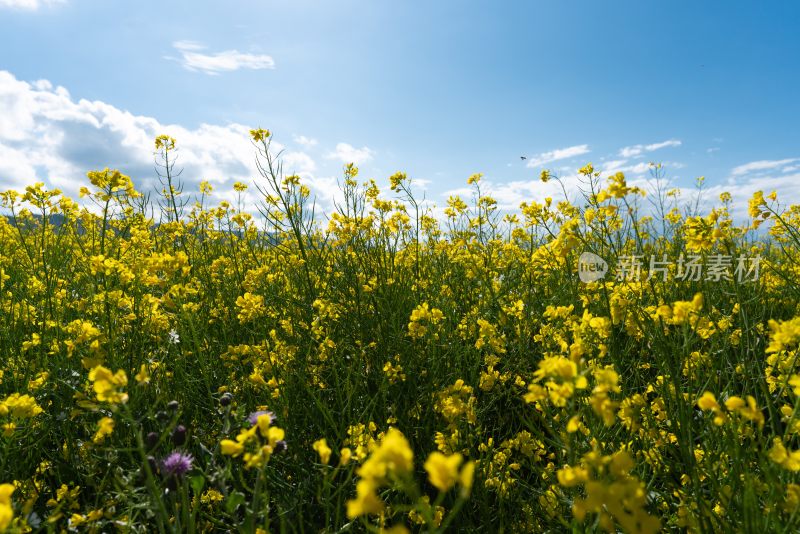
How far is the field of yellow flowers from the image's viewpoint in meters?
1.01

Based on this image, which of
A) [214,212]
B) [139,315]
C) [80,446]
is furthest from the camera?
[214,212]

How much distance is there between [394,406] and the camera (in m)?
2.01

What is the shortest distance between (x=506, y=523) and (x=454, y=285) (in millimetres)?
2132

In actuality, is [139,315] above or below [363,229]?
below

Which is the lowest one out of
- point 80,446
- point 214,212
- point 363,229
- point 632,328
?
point 80,446

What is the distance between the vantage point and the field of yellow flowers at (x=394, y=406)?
1.01 meters

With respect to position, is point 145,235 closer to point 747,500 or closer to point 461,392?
point 461,392

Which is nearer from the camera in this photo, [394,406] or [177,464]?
[177,464]

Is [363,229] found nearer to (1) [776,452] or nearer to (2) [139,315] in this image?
(2) [139,315]

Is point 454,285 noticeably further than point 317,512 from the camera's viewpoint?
Yes

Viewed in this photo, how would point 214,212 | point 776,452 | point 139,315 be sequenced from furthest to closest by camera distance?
point 214,212 < point 139,315 < point 776,452

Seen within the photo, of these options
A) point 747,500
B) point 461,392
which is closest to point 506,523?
point 461,392

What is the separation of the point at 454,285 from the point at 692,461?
8.11 feet

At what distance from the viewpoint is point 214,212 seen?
5.38 metres
